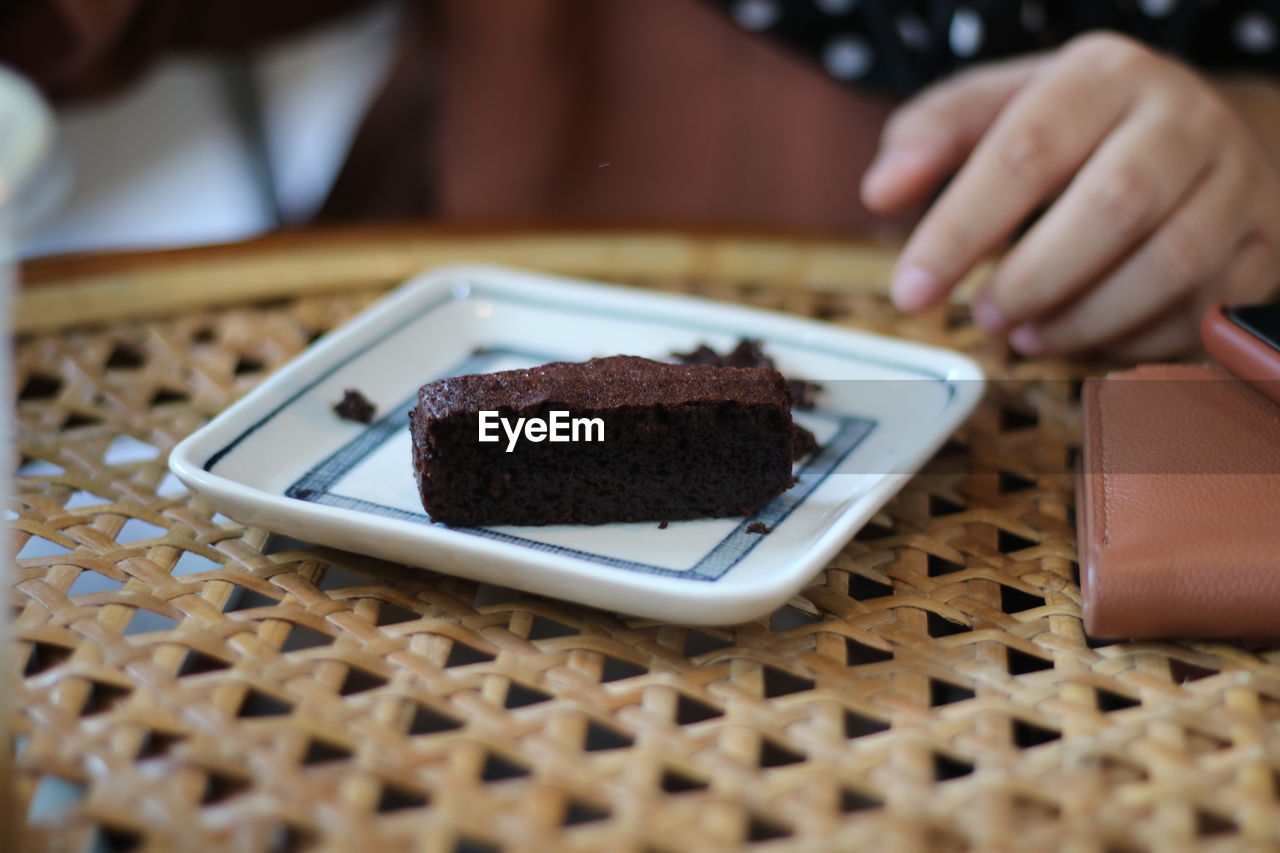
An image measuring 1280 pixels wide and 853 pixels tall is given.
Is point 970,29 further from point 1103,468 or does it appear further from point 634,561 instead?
point 634,561

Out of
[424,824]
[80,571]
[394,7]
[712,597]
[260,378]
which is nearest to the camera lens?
[424,824]

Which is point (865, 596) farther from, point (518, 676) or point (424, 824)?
point (424, 824)

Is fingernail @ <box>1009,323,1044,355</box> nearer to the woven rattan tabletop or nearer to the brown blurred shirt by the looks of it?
the woven rattan tabletop

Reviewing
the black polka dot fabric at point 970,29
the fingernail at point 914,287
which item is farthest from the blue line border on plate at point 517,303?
the black polka dot fabric at point 970,29

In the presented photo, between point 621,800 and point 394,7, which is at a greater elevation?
point 394,7

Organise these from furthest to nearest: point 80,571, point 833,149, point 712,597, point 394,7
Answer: point 394,7 → point 833,149 → point 80,571 → point 712,597

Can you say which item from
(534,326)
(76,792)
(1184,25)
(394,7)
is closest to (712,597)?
(76,792)

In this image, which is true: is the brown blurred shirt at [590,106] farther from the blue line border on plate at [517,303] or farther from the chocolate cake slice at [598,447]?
the chocolate cake slice at [598,447]

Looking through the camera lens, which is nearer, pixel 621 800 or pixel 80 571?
pixel 621 800

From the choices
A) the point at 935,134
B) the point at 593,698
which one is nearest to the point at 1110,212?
the point at 935,134
